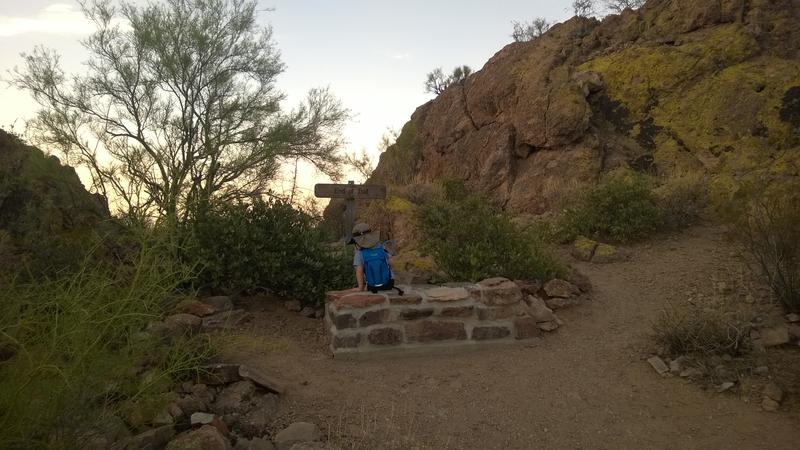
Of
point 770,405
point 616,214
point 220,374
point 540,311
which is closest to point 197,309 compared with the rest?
point 220,374

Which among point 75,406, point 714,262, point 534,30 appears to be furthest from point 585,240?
point 534,30

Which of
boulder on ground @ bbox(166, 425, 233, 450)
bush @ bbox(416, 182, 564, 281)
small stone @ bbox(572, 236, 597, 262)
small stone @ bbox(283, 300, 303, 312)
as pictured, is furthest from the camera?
small stone @ bbox(572, 236, 597, 262)

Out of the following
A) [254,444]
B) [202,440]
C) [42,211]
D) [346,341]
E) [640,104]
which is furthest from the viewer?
[640,104]

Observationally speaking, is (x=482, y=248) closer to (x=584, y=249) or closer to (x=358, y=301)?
(x=358, y=301)

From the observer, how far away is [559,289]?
5.98 metres

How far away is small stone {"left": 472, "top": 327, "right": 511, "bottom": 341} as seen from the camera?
5.13 metres

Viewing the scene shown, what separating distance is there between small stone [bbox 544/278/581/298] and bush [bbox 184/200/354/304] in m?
2.22

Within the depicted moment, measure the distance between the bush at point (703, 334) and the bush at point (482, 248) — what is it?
165 centimetres

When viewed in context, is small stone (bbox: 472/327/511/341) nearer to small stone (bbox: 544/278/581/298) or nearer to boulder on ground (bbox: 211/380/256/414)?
small stone (bbox: 544/278/581/298)

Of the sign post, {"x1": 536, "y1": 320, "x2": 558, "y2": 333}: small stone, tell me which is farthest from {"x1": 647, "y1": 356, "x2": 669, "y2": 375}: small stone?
the sign post

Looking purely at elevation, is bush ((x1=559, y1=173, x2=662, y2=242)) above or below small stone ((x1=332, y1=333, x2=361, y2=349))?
above

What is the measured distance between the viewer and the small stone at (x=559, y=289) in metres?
5.96

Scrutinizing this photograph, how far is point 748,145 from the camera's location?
10.2 meters

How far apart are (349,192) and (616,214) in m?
4.21
